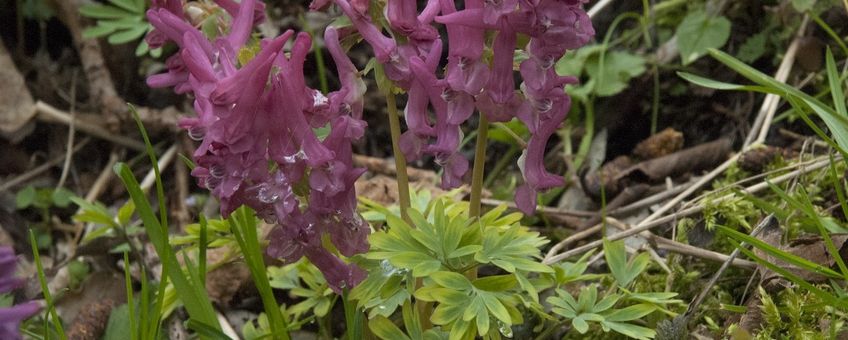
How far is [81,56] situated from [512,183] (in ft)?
7.13

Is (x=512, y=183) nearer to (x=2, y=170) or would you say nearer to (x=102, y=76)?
(x=102, y=76)

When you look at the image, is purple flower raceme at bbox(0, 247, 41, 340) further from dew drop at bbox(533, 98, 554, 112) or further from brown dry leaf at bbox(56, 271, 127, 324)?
brown dry leaf at bbox(56, 271, 127, 324)

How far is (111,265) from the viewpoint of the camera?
9.93 ft

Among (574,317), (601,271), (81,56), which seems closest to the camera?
(574,317)

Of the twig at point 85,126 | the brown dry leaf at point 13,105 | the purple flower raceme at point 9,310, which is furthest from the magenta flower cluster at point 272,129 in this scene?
the brown dry leaf at point 13,105

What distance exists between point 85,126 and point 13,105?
32 cm

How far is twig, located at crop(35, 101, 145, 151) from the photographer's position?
12.7ft

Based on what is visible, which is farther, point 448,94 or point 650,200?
point 650,200

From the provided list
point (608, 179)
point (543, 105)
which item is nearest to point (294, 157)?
point (543, 105)

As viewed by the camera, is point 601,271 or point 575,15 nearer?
point 575,15

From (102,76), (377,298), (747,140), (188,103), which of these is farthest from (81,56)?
(747,140)

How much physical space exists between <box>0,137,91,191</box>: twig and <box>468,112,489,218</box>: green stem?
96.6 inches

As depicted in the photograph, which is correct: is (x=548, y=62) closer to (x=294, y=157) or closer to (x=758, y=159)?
(x=294, y=157)

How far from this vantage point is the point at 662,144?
329cm
